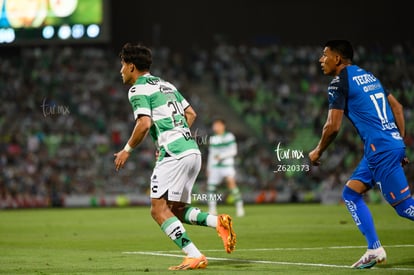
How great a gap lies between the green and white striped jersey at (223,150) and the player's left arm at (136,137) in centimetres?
1396

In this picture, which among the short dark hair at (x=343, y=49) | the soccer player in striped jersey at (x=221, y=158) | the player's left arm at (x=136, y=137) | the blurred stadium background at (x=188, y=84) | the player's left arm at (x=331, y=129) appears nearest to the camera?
the player's left arm at (x=331, y=129)

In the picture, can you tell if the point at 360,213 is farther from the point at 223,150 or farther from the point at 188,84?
the point at 188,84

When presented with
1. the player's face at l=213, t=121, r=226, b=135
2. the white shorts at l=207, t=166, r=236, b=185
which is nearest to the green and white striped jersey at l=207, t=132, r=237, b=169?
the white shorts at l=207, t=166, r=236, b=185

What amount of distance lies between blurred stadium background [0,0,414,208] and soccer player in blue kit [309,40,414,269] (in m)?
17.8

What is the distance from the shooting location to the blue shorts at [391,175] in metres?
9.62

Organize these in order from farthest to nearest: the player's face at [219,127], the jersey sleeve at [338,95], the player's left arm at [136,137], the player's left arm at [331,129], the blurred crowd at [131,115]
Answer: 1. the blurred crowd at [131,115]
2. the player's face at [219,127]
3. the player's left arm at [136,137]
4. the jersey sleeve at [338,95]
5. the player's left arm at [331,129]

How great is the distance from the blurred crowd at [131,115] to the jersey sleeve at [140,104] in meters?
19.6

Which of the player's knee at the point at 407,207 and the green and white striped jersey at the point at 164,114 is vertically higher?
the green and white striped jersey at the point at 164,114

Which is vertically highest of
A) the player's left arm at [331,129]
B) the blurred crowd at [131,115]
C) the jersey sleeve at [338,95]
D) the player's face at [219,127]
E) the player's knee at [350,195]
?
the jersey sleeve at [338,95]

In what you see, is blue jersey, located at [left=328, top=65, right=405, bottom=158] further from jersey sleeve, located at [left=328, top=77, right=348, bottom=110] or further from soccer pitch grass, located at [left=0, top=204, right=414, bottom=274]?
soccer pitch grass, located at [left=0, top=204, right=414, bottom=274]

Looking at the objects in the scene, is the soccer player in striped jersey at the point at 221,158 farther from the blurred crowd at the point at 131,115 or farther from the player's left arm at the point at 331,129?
the player's left arm at the point at 331,129

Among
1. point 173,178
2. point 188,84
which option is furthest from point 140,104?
point 188,84

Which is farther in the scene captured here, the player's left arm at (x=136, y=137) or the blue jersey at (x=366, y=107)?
the player's left arm at (x=136, y=137)

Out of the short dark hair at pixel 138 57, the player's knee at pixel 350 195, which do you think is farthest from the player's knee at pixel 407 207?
the short dark hair at pixel 138 57
